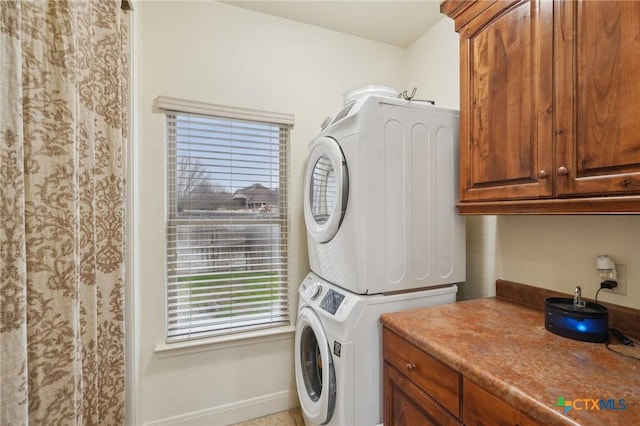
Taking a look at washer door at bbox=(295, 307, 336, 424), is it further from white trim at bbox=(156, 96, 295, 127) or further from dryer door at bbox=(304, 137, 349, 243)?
white trim at bbox=(156, 96, 295, 127)

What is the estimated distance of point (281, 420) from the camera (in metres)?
1.90

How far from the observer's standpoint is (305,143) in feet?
6.77

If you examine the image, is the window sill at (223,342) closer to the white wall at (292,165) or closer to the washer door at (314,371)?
the white wall at (292,165)

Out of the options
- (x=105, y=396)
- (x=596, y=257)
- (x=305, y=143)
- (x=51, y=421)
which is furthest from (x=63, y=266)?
(x=596, y=257)

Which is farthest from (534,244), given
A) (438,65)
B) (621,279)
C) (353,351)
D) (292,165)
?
(292,165)

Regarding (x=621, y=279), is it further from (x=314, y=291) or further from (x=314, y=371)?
(x=314, y=371)

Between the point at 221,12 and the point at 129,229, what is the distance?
4.94ft

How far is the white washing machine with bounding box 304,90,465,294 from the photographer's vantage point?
50.4 inches

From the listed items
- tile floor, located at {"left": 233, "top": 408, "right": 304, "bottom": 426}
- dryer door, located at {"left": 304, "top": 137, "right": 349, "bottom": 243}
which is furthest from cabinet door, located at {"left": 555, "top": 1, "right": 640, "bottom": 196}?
tile floor, located at {"left": 233, "top": 408, "right": 304, "bottom": 426}

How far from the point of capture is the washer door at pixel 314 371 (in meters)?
1.30

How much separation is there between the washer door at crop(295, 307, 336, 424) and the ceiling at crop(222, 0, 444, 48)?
1972mm

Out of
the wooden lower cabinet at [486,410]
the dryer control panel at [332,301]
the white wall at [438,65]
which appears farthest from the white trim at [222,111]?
the wooden lower cabinet at [486,410]

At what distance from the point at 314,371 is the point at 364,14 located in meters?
2.39

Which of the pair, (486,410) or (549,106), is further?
(549,106)
